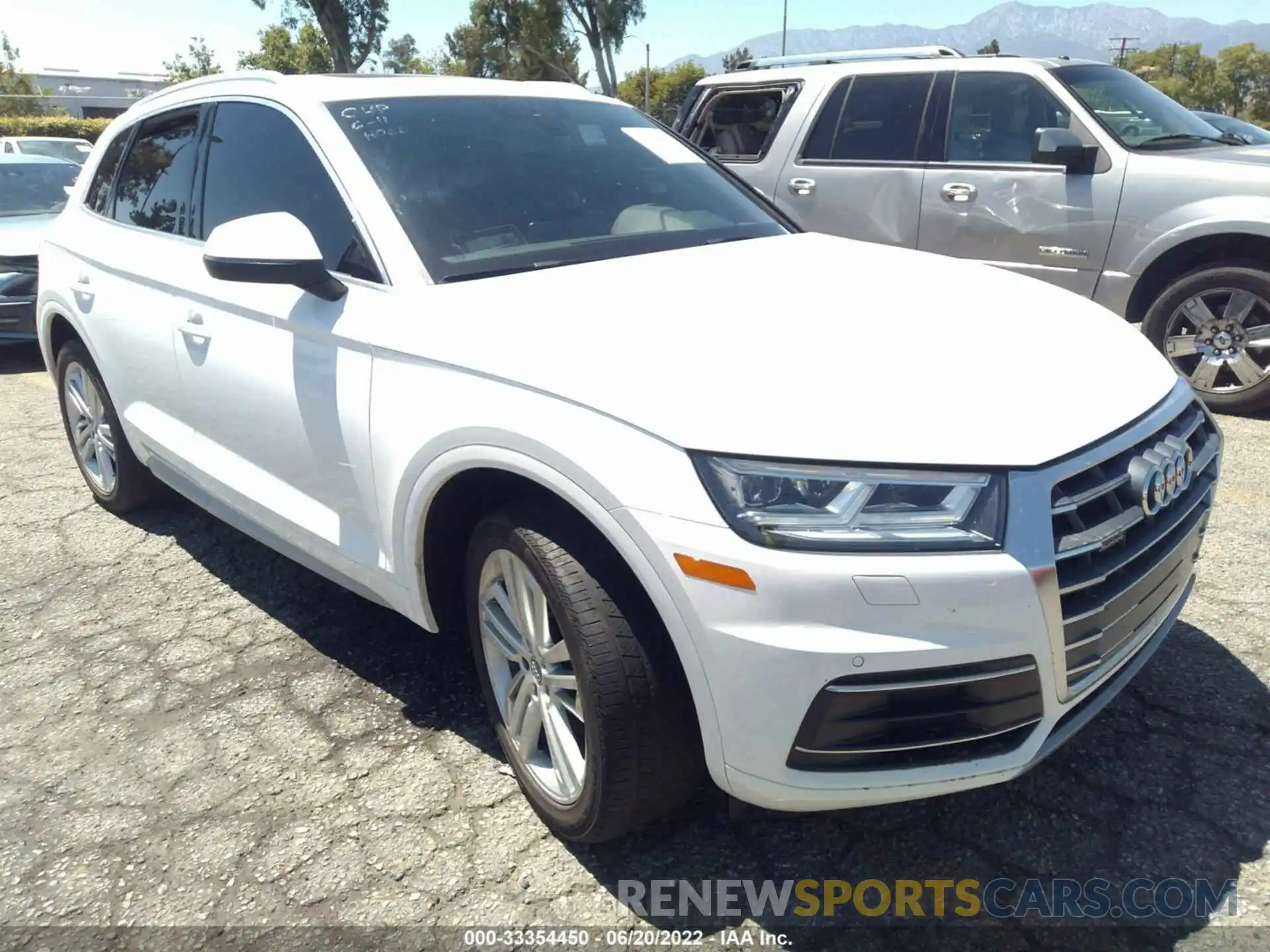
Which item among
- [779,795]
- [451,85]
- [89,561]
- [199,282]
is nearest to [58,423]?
[89,561]

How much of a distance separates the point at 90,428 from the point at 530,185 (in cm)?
268

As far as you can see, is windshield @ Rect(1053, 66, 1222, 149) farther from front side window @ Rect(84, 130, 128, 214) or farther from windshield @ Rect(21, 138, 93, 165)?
windshield @ Rect(21, 138, 93, 165)

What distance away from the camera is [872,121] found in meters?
6.41

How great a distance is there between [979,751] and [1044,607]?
0.31 meters

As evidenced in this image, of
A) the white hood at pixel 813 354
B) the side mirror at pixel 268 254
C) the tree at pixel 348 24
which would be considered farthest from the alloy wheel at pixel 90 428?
the tree at pixel 348 24

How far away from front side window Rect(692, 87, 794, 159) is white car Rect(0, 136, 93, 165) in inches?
486

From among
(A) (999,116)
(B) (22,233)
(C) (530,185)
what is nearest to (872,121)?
(A) (999,116)

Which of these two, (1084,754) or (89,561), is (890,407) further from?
(89,561)

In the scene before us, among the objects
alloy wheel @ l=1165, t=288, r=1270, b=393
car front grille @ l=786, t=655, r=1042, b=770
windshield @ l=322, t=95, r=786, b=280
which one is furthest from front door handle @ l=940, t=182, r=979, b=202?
car front grille @ l=786, t=655, r=1042, b=770

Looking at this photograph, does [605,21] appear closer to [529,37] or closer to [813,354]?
[529,37]

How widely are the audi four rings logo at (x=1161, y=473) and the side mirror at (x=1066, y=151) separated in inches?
152

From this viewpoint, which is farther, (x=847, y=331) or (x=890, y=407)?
(x=847, y=331)

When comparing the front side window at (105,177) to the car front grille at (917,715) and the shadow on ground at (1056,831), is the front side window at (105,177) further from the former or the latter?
the car front grille at (917,715)

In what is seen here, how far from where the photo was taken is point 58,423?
6.23m
